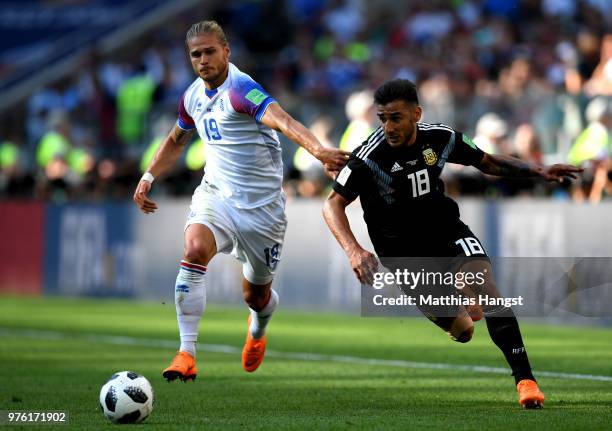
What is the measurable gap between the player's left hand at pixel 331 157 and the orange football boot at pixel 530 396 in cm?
190

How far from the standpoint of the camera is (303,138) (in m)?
8.70

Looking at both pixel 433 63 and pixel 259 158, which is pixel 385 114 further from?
pixel 433 63

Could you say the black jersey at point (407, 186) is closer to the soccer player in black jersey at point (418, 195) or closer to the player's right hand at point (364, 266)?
the soccer player in black jersey at point (418, 195)

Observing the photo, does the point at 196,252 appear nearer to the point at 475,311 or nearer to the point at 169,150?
the point at 169,150

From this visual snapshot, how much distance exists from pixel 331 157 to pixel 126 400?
195 centimetres

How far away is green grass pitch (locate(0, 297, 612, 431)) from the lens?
8500mm

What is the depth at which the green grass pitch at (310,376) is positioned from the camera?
27.9 feet

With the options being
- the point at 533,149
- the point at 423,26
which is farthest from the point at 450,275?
the point at 423,26

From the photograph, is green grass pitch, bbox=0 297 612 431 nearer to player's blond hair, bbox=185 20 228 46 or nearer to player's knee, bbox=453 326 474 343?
player's knee, bbox=453 326 474 343

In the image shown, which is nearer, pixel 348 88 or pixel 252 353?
pixel 252 353

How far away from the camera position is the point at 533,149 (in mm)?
17859

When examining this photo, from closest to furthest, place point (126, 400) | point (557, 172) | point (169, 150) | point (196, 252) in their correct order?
1. point (126, 400)
2. point (557, 172)
3. point (196, 252)
4. point (169, 150)

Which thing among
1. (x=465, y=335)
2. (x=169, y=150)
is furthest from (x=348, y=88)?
(x=465, y=335)
